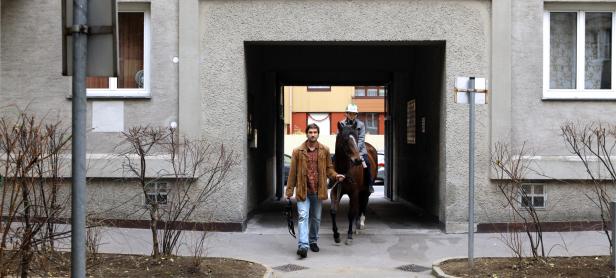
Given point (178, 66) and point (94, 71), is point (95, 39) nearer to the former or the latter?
point (94, 71)

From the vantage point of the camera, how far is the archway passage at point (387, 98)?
43.9 feet

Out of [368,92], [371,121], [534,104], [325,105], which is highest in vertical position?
[368,92]

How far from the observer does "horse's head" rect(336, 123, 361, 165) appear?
11106 millimetres

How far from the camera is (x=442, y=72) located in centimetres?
1238

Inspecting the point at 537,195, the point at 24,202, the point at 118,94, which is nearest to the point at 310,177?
the point at 118,94

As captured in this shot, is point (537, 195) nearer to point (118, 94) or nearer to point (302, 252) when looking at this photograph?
point (302, 252)

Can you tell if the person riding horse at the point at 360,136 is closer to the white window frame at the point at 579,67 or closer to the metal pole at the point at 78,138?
the white window frame at the point at 579,67

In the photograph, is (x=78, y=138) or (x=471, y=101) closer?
(x=78, y=138)

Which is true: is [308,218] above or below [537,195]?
below

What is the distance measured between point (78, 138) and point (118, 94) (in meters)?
7.45

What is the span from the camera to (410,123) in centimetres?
1633

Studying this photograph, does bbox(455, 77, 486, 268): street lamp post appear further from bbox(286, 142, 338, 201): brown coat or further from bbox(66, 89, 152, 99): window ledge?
bbox(66, 89, 152, 99): window ledge

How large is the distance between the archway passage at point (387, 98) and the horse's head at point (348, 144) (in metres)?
1.72

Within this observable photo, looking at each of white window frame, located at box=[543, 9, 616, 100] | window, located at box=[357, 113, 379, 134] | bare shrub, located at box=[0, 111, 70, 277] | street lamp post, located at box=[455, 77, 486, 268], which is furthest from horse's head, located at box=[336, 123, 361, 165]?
window, located at box=[357, 113, 379, 134]
